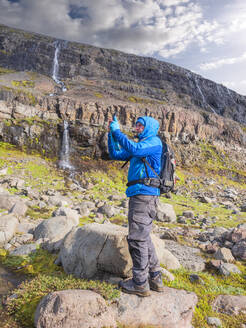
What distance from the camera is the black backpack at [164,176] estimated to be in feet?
14.3

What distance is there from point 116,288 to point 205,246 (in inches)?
218

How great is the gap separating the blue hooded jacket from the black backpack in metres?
0.07

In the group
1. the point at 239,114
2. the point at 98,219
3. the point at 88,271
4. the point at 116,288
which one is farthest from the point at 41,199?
the point at 239,114

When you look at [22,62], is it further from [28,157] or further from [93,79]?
[28,157]

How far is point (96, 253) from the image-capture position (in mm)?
5277

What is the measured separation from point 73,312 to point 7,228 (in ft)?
18.1

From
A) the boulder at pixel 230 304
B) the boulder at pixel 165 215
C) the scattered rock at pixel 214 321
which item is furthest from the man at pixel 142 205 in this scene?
the boulder at pixel 165 215

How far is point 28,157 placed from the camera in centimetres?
2988

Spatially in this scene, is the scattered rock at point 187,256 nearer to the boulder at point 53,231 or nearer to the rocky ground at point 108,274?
the rocky ground at point 108,274

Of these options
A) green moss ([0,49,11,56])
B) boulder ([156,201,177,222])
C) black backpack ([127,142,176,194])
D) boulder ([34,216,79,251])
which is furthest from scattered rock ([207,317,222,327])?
green moss ([0,49,11,56])

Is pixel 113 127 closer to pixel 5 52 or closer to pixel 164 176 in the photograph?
pixel 164 176

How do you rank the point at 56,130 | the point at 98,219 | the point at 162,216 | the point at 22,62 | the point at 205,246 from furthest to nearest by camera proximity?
the point at 22,62
the point at 56,130
the point at 162,216
the point at 98,219
the point at 205,246

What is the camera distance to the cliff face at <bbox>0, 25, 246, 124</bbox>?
247 ft

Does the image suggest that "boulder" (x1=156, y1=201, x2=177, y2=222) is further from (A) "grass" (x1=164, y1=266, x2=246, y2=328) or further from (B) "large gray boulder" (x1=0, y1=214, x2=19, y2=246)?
(B) "large gray boulder" (x1=0, y1=214, x2=19, y2=246)
